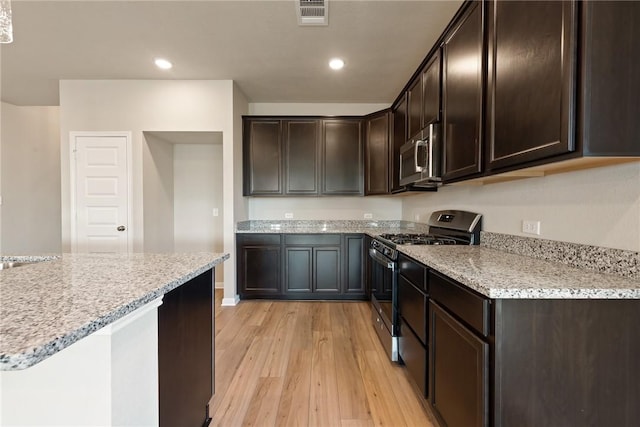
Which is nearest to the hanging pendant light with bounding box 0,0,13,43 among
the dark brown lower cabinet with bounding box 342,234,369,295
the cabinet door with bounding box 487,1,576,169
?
the cabinet door with bounding box 487,1,576,169

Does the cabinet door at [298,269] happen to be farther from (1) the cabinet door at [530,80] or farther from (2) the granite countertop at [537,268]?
(1) the cabinet door at [530,80]

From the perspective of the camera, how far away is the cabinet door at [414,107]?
2.57 m

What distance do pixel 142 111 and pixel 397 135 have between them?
302 centimetres

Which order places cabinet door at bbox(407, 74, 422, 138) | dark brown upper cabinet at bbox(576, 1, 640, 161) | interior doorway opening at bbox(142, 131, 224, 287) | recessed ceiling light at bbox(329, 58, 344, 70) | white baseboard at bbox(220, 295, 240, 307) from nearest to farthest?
1. dark brown upper cabinet at bbox(576, 1, 640, 161)
2. cabinet door at bbox(407, 74, 422, 138)
3. recessed ceiling light at bbox(329, 58, 344, 70)
4. white baseboard at bbox(220, 295, 240, 307)
5. interior doorway opening at bbox(142, 131, 224, 287)

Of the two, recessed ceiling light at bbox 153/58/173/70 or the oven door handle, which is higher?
recessed ceiling light at bbox 153/58/173/70

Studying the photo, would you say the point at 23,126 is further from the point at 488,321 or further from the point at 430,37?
the point at 488,321

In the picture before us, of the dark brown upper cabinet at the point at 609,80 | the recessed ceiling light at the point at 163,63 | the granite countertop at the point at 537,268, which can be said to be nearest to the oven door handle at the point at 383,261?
the granite countertop at the point at 537,268

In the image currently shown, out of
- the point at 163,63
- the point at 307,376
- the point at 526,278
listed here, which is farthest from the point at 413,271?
the point at 163,63

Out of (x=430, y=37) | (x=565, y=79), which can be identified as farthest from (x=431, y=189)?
(x=565, y=79)

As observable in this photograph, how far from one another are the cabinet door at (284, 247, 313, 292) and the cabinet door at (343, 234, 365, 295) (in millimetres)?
460

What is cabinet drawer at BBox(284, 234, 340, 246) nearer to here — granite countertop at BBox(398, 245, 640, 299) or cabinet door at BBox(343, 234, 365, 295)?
A: cabinet door at BBox(343, 234, 365, 295)

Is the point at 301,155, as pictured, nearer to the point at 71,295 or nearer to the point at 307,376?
the point at 307,376

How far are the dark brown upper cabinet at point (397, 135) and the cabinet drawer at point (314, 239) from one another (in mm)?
947

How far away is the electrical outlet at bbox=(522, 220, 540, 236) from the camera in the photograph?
1.70m
